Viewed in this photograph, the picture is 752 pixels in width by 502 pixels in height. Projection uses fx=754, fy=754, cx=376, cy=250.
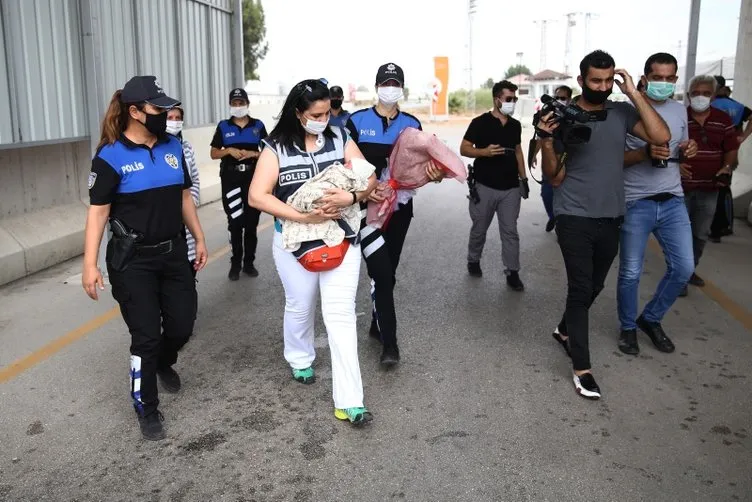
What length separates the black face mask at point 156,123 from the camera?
3906 millimetres

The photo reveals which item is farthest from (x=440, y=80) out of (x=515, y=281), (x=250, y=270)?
(x=515, y=281)

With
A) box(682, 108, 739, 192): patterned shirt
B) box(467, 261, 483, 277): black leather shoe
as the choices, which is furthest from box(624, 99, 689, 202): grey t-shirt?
box(467, 261, 483, 277): black leather shoe

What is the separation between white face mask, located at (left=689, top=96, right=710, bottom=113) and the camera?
6.41 m

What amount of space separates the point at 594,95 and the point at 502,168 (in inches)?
96.6

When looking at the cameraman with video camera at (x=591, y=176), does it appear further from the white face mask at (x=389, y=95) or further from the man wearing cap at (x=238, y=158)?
the man wearing cap at (x=238, y=158)

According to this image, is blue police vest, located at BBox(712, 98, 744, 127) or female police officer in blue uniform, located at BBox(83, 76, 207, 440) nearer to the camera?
female police officer in blue uniform, located at BBox(83, 76, 207, 440)

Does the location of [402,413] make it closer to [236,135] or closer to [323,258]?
[323,258]

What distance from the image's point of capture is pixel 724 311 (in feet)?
21.1

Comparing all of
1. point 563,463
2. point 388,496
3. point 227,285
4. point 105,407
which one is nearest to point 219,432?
point 105,407

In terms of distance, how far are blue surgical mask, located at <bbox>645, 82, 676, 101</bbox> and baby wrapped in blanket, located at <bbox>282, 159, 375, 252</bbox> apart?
7.04 feet

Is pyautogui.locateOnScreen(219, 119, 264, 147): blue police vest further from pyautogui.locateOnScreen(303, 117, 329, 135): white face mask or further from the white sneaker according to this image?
the white sneaker

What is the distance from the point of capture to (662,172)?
5125 mm

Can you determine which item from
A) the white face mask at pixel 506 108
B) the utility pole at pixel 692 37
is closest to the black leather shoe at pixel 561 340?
the white face mask at pixel 506 108

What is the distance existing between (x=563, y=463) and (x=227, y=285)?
4277 mm
